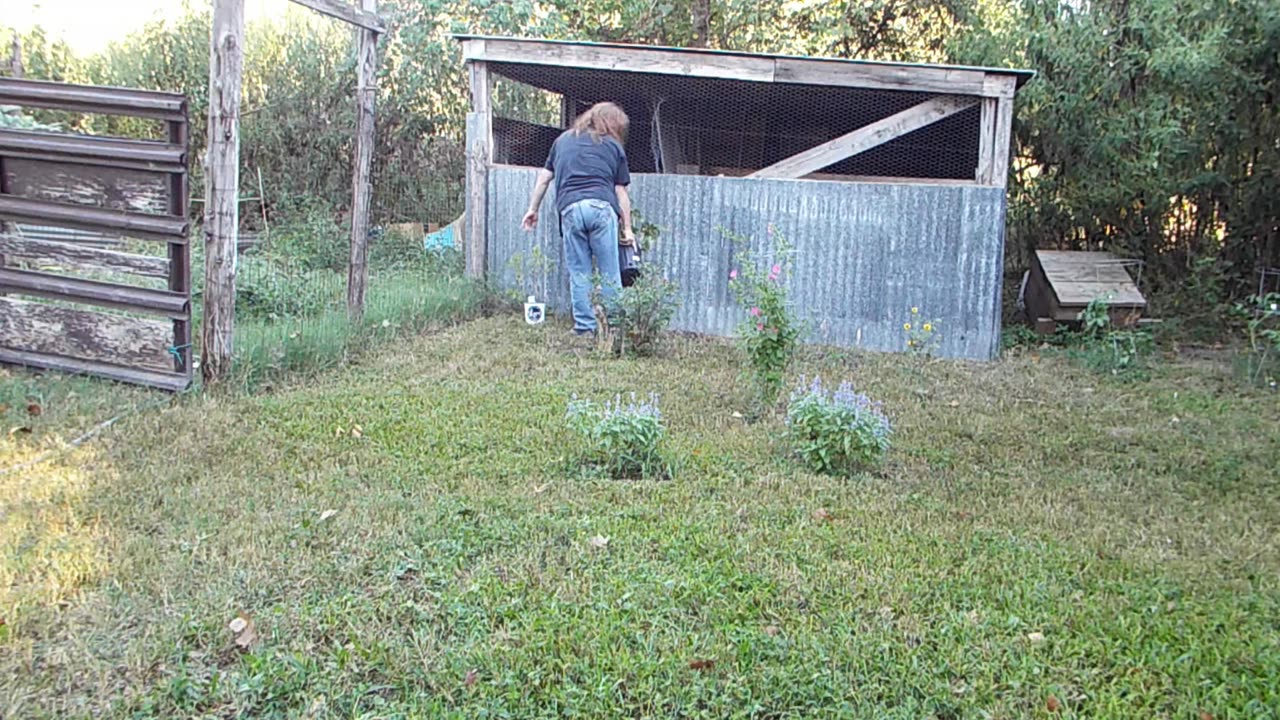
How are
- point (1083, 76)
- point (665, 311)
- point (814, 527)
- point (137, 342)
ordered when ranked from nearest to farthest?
point (814, 527) < point (137, 342) < point (665, 311) < point (1083, 76)

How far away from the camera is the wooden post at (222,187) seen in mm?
5008

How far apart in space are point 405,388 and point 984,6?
29.7 feet

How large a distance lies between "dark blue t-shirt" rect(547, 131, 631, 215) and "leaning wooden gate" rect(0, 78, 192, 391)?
276 centimetres

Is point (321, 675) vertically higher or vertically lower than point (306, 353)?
lower

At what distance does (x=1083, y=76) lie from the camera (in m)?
8.55

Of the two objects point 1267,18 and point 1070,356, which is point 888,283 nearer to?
point 1070,356

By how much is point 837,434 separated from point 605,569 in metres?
1.49

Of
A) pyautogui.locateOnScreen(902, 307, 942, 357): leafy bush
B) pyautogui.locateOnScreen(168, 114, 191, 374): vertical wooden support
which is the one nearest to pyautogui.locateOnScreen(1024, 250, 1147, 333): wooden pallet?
pyautogui.locateOnScreen(902, 307, 942, 357): leafy bush

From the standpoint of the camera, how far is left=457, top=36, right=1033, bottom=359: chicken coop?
24.7 feet

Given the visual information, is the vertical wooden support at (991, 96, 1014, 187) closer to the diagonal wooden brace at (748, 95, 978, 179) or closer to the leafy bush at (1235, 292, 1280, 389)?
the diagonal wooden brace at (748, 95, 978, 179)

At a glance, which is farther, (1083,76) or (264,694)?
(1083,76)

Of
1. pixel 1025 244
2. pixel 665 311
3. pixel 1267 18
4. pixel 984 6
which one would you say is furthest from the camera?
pixel 984 6

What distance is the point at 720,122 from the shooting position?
10.4 m

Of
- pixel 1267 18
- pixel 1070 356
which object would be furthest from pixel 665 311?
pixel 1267 18
